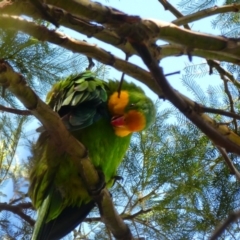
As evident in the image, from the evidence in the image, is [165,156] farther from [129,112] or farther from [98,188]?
[98,188]

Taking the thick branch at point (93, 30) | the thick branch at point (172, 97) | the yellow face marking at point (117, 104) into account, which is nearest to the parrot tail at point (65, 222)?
the yellow face marking at point (117, 104)

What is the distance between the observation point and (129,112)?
1.46 m

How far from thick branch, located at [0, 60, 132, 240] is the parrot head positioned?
25 centimetres

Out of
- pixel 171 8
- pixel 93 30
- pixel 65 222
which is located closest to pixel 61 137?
pixel 93 30

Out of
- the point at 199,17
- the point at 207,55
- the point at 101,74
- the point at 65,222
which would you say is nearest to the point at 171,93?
the point at 207,55

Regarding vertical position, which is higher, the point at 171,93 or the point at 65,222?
the point at 65,222

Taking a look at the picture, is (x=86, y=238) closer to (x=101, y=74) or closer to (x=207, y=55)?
(x=101, y=74)

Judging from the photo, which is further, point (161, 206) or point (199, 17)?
point (161, 206)

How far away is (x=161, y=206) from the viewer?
1688mm

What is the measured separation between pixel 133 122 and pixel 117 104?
87mm

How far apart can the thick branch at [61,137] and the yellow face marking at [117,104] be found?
0.29 meters

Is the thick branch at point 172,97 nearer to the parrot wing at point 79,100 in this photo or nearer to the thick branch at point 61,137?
the thick branch at point 61,137

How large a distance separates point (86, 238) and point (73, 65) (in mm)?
734

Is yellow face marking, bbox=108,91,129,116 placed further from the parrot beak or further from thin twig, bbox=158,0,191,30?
thin twig, bbox=158,0,191,30
